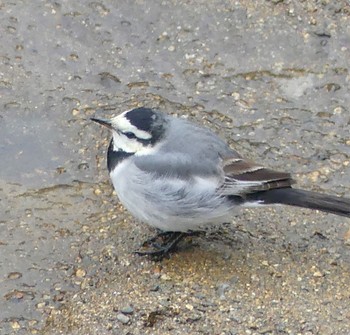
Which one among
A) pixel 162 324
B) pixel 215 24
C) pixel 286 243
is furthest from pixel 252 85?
pixel 162 324

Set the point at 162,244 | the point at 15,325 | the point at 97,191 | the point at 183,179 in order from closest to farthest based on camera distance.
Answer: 1. the point at 15,325
2. the point at 183,179
3. the point at 162,244
4. the point at 97,191

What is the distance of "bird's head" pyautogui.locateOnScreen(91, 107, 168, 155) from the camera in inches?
228

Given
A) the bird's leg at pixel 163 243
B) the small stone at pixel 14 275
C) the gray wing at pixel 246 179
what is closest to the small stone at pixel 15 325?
the small stone at pixel 14 275

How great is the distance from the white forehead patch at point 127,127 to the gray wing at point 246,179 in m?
0.48

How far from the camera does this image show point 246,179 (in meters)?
5.77

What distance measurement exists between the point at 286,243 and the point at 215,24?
2.16 metres

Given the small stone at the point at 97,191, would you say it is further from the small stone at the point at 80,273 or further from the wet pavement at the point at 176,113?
the small stone at the point at 80,273

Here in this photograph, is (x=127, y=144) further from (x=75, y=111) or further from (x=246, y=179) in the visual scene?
(x=75, y=111)

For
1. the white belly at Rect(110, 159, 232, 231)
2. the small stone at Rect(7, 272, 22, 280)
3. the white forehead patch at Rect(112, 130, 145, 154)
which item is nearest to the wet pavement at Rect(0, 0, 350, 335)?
the small stone at Rect(7, 272, 22, 280)

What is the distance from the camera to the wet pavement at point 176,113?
18.3 ft

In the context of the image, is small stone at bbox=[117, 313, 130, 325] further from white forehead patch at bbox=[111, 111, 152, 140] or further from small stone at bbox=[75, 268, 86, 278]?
white forehead patch at bbox=[111, 111, 152, 140]

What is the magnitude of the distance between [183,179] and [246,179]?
381mm

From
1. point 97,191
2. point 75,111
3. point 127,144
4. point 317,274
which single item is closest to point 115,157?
point 127,144

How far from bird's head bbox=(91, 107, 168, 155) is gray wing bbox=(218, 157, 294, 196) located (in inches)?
17.2
